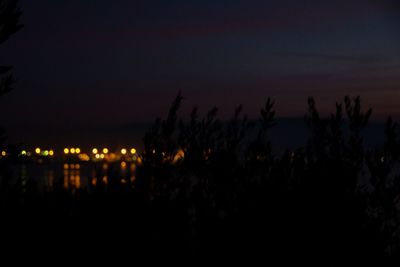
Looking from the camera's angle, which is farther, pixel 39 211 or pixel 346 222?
pixel 346 222

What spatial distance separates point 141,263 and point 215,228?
2.00 meters

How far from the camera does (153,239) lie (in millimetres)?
5980

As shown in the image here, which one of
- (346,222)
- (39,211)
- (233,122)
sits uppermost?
(233,122)

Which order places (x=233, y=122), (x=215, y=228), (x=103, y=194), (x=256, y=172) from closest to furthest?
(x=103, y=194) → (x=215, y=228) → (x=256, y=172) → (x=233, y=122)

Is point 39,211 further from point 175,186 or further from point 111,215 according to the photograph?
point 175,186

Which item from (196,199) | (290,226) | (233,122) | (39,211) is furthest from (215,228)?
(233,122)

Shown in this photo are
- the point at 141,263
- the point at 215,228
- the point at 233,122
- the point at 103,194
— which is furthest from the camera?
the point at 233,122

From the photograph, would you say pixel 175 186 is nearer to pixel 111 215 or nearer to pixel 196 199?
pixel 196 199

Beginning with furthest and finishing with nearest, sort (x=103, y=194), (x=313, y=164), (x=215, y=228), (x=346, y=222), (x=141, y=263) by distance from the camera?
(x=313, y=164) < (x=346, y=222) < (x=215, y=228) < (x=103, y=194) < (x=141, y=263)

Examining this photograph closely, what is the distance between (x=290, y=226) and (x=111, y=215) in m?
2.76

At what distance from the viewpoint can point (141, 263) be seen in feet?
18.9

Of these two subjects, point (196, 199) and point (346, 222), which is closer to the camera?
point (196, 199)

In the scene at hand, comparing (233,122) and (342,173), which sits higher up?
(233,122)

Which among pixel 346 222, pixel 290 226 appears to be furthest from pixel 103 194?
pixel 346 222
